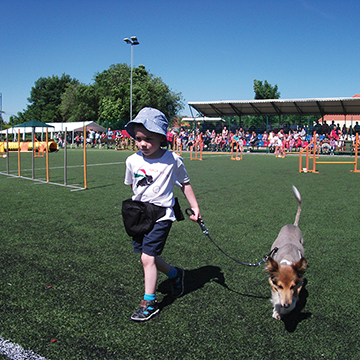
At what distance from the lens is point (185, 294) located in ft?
10.4

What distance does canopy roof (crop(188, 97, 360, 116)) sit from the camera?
3102cm

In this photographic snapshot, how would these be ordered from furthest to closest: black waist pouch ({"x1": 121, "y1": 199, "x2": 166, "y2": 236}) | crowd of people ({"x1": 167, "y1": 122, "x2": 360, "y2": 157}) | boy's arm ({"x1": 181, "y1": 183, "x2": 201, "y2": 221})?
crowd of people ({"x1": 167, "y1": 122, "x2": 360, "y2": 157}), boy's arm ({"x1": 181, "y1": 183, "x2": 201, "y2": 221}), black waist pouch ({"x1": 121, "y1": 199, "x2": 166, "y2": 236})

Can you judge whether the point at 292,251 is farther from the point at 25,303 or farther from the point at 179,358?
the point at 25,303

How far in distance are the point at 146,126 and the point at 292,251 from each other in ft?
4.96

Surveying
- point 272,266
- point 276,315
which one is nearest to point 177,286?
point 276,315

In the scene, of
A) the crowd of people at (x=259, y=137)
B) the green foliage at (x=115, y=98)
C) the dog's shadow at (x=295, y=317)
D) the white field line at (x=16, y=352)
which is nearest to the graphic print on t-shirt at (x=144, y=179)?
the white field line at (x=16, y=352)

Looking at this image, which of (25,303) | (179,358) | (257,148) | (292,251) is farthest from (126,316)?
(257,148)

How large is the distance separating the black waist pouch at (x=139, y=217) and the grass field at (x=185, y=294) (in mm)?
669

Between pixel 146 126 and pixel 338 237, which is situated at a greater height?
pixel 146 126

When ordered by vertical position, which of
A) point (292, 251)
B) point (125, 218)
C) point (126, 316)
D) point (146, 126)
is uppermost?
point (146, 126)

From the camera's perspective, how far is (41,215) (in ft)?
19.6

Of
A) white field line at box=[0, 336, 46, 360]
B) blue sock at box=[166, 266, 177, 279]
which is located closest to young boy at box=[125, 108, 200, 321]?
blue sock at box=[166, 266, 177, 279]

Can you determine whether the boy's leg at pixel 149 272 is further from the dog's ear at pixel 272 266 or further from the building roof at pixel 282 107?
the building roof at pixel 282 107

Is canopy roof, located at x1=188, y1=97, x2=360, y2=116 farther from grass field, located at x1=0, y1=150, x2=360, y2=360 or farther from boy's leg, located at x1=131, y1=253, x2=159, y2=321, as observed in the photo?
boy's leg, located at x1=131, y1=253, x2=159, y2=321
